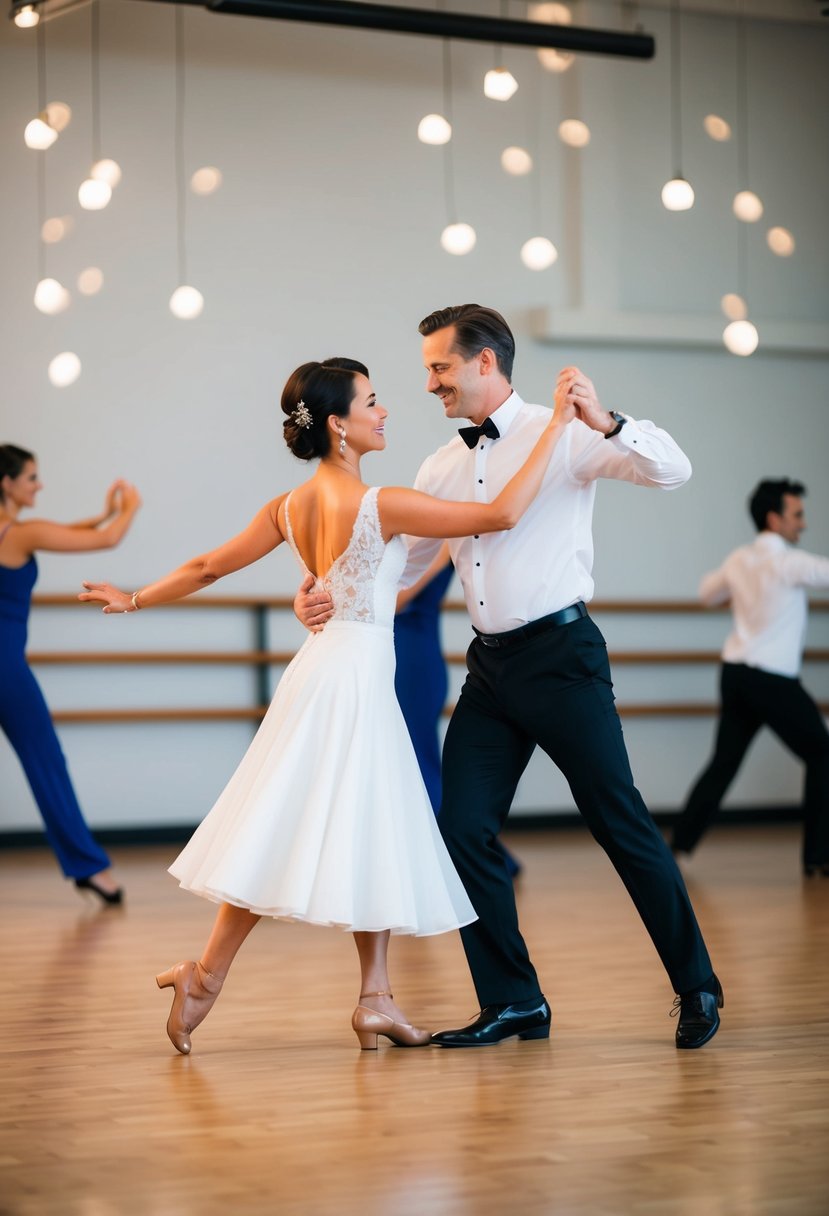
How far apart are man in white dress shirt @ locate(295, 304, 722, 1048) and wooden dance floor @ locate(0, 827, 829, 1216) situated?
0.59 feet

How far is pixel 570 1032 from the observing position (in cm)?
321

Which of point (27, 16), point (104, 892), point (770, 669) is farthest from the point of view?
point (770, 669)

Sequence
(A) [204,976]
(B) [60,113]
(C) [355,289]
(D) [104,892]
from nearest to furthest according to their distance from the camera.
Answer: (A) [204,976] → (D) [104,892] → (B) [60,113] → (C) [355,289]

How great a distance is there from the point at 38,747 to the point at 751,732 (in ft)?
9.23

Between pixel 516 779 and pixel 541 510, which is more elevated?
pixel 541 510

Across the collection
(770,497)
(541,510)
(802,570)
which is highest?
(770,497)

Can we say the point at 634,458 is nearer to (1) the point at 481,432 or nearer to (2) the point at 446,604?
(1) the point at 481,432

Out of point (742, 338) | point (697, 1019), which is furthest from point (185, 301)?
point (697, 1019)

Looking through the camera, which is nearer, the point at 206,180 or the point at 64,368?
the point at 64,368

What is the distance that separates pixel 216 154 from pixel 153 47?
527 millimetres

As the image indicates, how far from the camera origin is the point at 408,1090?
2.71 meters

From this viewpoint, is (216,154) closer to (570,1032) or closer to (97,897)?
(97,897)

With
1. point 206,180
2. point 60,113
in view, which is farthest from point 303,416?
point 206,180

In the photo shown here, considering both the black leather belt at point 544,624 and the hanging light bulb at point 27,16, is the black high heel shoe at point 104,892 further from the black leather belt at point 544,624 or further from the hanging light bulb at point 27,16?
the hanging light bulb at point 27,16
